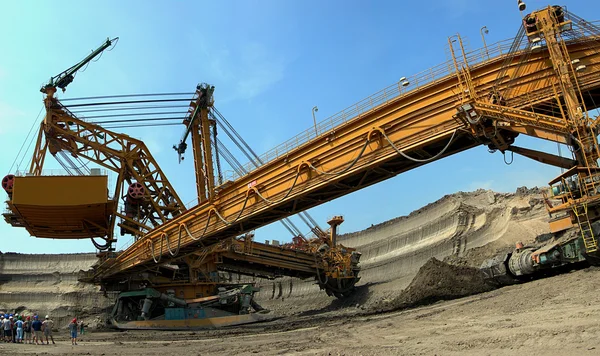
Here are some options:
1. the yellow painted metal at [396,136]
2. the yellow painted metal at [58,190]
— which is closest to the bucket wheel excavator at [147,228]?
the yellow painted metal at [58,190]

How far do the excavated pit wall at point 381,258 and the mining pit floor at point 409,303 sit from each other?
10cm

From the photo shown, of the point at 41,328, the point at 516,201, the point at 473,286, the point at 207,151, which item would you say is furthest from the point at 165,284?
the point at 516,201

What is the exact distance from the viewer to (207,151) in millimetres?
30156

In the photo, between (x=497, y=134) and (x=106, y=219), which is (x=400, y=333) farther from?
(x=106, y=219)

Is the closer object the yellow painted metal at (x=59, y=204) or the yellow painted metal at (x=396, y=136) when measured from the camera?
the yellow painted metal at (x=396, y=136)

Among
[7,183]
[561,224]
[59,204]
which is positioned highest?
[7,183]

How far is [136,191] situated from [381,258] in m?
21.5

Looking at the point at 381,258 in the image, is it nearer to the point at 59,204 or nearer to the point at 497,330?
the point at 59,204

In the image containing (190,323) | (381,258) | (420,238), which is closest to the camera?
(190,323)

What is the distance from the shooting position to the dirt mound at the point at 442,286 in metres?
18.1

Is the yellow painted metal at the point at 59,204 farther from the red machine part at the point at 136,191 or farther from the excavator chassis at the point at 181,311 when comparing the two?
the excavator chassis at the point at 181,311

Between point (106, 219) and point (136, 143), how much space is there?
5.50 m

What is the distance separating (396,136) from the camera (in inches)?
621

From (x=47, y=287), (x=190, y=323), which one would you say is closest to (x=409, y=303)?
(x=190, y=323)
